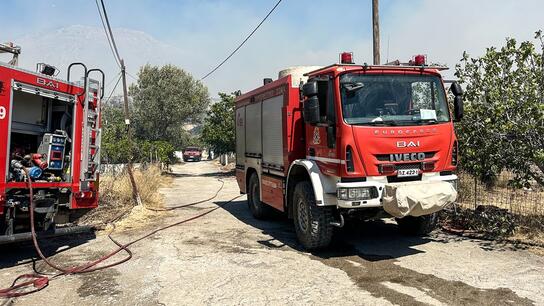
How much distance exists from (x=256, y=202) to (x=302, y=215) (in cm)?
313

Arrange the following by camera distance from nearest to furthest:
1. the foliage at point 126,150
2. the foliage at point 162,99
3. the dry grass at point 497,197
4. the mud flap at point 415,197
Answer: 1. the mud flap at point 415,197
2. the dry grass at point 497,197
3. the foliage at point 126,150
4. the foliage at point 162,99

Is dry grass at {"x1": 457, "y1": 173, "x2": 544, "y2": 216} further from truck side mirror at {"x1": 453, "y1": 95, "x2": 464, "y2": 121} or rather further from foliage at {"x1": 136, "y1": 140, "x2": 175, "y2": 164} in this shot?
foliage at {"x1": 136, "y1": 140, "x2": 175, "y2": 164}

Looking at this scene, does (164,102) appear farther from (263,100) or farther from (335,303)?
(335,303)

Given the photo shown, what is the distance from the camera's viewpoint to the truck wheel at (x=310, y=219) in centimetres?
650

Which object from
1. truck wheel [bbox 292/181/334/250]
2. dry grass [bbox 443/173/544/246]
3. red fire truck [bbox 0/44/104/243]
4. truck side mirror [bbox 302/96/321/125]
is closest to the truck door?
truck side mirror [bbox 302/96/321/125]

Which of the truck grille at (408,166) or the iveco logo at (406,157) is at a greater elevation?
the iveco logo at (406,157)

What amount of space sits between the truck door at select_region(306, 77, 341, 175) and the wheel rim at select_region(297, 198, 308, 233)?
2.42ft

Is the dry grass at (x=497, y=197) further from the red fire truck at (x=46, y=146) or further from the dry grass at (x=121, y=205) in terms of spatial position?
the red fire truck at (x=46, y=146)

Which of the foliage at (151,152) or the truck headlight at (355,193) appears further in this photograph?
the foliage at (151,152)

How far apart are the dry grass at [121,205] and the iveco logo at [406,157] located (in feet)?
18.8

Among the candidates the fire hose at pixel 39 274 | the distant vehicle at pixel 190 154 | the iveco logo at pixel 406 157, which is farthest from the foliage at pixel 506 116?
the distant vehicle at pixel 190 154

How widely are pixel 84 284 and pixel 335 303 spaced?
10.2ft

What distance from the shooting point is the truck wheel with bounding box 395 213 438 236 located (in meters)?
7.44

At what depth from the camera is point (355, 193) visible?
597 cm
